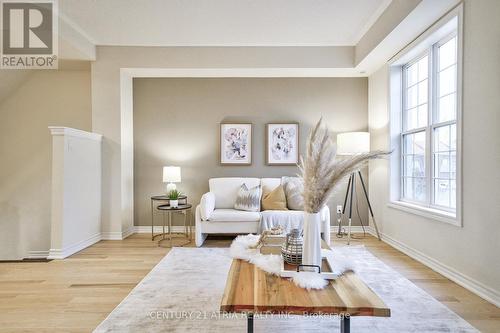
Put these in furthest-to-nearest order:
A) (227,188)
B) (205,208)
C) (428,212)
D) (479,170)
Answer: (227,188) → (205,208) → (428,212) → (479,170)

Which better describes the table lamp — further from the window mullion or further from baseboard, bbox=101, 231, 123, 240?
the window mullion

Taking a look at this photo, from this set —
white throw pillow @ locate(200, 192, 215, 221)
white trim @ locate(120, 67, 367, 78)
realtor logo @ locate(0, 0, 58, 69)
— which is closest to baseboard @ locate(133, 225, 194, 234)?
white throw pillow @ locate(200, 192, 215, 221)

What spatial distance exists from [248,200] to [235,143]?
113cm

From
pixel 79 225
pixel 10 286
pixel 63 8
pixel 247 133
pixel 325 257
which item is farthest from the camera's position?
pixel 247 133

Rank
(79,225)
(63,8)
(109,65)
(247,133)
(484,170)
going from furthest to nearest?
(247,133)
(109,65)
(79,225)
(63,8)
(484,170)

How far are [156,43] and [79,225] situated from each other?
2.81 meters

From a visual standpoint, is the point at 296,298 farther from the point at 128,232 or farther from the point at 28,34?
the point at 28,34

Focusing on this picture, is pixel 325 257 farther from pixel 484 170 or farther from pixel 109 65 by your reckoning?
pixel 109 65

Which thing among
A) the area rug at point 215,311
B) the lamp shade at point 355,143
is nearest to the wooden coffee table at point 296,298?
the area rug at point 215,311

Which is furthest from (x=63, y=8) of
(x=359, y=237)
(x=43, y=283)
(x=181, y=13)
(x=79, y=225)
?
(x=359, y=237)

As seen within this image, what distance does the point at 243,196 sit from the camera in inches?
155

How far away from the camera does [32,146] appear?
459cm

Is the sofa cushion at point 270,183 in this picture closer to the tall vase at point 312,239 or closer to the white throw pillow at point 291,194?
the white throw pillow at point 291,194

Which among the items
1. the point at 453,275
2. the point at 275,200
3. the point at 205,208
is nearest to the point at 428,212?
the point at 453,275
